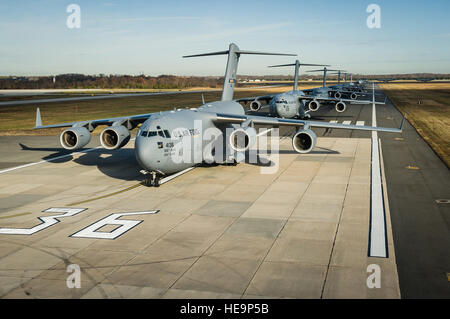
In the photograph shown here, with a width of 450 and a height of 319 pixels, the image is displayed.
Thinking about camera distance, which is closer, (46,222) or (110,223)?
(110,223)

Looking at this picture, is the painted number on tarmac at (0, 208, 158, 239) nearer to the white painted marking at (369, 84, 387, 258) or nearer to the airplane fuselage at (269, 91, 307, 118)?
the white painted marking at (369, 84, 387, 258)

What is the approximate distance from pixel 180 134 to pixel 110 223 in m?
6.56

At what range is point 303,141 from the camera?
891 inches

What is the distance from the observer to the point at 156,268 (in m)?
11.6

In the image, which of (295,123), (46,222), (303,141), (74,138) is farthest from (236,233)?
(74,138)

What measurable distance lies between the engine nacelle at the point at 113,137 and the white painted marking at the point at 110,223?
740 cm

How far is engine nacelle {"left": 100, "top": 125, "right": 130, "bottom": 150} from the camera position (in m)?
22.6

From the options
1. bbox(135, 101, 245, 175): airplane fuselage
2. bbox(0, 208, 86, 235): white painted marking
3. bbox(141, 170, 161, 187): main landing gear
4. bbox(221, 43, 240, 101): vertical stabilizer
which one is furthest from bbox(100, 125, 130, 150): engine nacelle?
bbox(221, 43, 240, 101): vertical stabilizer

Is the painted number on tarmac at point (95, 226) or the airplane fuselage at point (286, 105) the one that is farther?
the airplane fuselage at point (286, 105)

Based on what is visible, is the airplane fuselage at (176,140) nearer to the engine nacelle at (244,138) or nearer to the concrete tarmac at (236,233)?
the concrete tarmac at (236,233)

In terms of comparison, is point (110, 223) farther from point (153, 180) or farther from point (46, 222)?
point (153, 180)

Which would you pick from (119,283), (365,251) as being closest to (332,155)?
(365,251)

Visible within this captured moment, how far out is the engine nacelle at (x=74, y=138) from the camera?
23516 mm

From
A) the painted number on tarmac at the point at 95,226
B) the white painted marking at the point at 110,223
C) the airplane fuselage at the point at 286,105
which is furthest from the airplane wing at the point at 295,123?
the airplane fuselage at the point at 286,105
